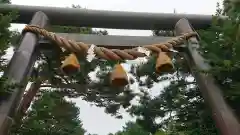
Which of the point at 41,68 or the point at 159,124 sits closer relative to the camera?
the point at 41,68

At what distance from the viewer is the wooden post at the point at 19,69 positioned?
2699mm

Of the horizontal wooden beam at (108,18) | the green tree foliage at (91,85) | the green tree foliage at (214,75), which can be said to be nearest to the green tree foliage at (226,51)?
the green tree foliage at (214,75)

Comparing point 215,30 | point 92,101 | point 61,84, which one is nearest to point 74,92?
point 92,101

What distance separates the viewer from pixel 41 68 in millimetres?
4828

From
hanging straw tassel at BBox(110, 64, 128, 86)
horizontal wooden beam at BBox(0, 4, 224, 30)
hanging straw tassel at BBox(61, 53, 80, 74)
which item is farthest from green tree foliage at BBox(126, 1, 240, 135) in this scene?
hanging straw tassel at BBox(61, 53, 80, 74)

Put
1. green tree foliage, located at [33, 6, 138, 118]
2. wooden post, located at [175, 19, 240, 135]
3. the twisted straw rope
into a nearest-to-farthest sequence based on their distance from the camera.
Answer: wooden post, located at [175, 19, 240, 135] < the twisted straw rope < green tree foliage, located at [33, 6, 138, 118]

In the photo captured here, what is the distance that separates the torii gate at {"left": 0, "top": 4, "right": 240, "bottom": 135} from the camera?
9.43 feet

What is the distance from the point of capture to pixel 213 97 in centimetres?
309

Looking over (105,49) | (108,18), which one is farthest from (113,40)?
(108,18)

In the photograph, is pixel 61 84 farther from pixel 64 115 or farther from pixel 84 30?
pixel 84 30

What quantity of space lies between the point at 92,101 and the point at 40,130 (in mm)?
2928

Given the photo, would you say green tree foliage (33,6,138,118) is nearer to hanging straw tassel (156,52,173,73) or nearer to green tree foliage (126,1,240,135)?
green tree foliage (126,1,240,135)

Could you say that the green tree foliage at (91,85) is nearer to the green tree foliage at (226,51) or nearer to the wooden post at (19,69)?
the wooden post at (19,69)

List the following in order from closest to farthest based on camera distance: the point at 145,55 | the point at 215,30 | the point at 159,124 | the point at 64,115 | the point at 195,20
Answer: the point at 215,30 → the point at 145,55 → the point at 195,20 → the point at 64,115 → the point at 159,124
